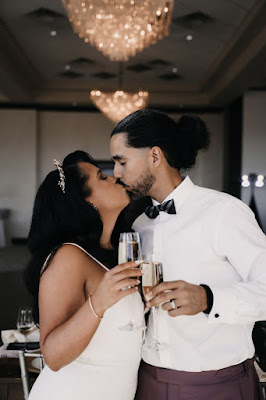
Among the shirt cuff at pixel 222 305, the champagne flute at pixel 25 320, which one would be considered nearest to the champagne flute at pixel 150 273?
the shirt cuff at pixel 222 305

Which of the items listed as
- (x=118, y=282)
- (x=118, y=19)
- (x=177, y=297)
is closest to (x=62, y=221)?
(x=118, y=282)

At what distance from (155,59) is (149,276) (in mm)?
9733

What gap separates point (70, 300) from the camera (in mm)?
1765

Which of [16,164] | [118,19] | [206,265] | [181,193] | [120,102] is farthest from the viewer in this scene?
[16,164]

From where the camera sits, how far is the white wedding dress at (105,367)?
192cm

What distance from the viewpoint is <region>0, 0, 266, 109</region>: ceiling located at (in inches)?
314

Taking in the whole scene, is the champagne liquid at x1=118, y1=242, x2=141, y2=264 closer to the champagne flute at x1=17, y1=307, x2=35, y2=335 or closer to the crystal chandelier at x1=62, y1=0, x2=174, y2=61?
the champagne flute at x1=17, y1=307, x2=35, y2=335

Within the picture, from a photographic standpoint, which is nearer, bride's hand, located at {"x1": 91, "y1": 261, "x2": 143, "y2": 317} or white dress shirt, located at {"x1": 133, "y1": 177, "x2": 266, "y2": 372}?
bride's hand, located at {"x1": 91, "y1": 261, "x2": 143, "y2": 317}

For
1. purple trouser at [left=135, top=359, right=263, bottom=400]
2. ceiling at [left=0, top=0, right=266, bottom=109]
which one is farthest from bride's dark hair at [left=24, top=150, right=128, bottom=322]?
ceiling at [left=0, top=0, right=266, bottom=109]

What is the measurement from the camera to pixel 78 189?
2105mm

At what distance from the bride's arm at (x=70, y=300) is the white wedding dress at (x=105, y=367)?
177 millimetres

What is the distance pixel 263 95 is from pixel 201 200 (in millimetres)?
11712

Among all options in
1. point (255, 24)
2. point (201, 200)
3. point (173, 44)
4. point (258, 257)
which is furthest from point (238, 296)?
point (173, 44)

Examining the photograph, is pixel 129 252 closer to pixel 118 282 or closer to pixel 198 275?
pixel 118 282
